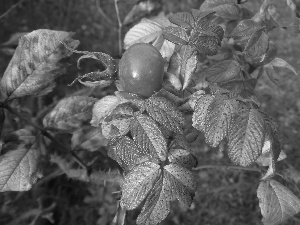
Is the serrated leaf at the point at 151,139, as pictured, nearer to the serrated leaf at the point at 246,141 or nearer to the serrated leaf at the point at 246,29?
the serrated leaf at the point at 246,141

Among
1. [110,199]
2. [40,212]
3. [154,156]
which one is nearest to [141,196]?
[154,156]

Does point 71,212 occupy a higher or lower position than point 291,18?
lower

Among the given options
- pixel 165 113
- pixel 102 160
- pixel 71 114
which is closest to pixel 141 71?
pixel 165 113

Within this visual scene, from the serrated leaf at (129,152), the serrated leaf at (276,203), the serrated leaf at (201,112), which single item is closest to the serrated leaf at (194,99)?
the serrated leaf at (201,112)

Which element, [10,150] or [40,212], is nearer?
[10,150]

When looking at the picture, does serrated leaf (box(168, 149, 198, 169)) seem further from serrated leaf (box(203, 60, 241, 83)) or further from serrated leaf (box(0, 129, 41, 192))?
serrated leaf (box(0, 129, 41, 192))


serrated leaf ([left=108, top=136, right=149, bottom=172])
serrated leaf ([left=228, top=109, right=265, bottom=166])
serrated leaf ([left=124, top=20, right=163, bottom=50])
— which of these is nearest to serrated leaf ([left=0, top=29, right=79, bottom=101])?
serrated leaf ([left=124, top=20, right=163, bottom=50])

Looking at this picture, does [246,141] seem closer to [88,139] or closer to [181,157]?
[181,157]

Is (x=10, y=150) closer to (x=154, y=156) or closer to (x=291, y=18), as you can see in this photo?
(x=154, y=156)
